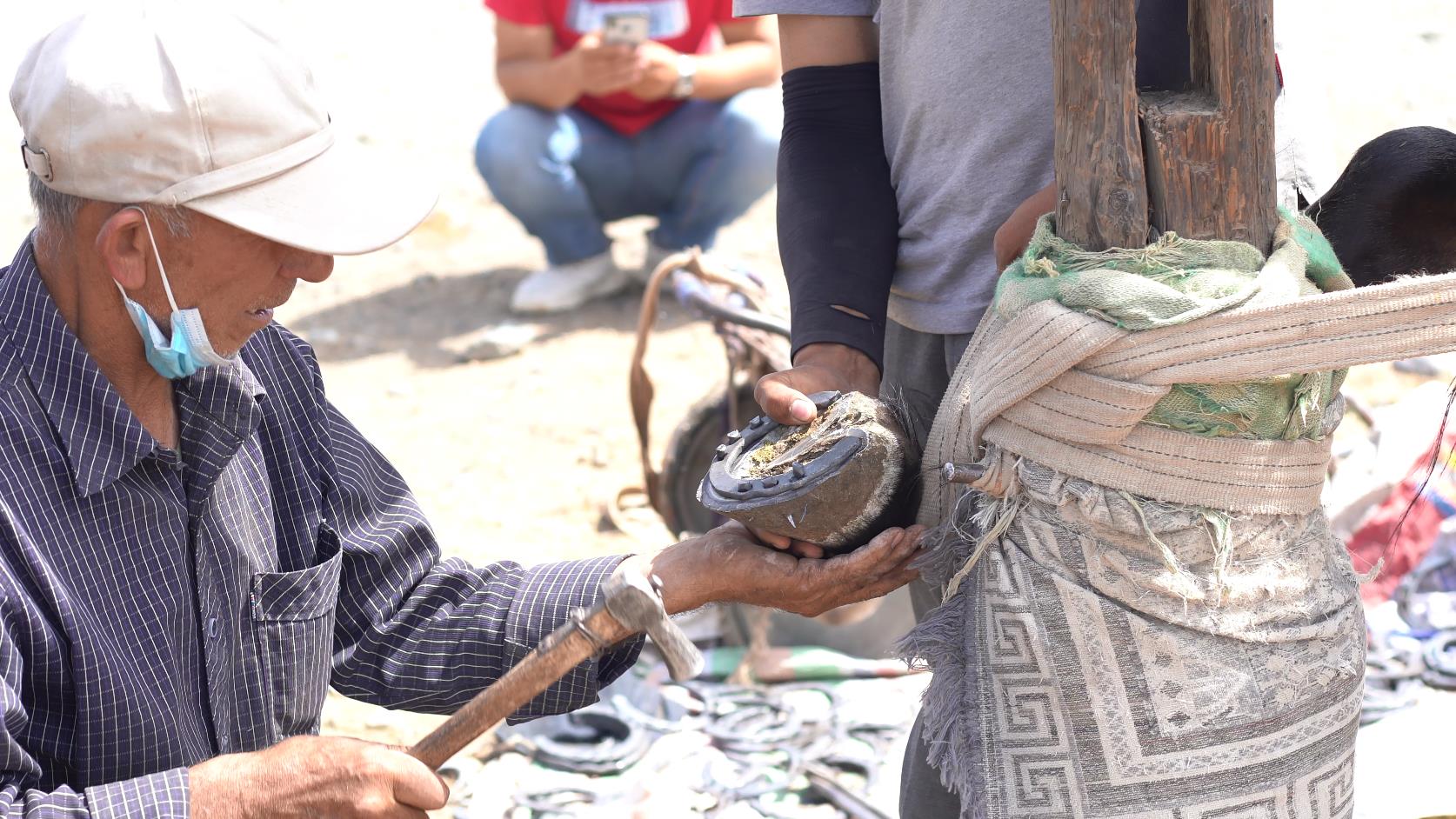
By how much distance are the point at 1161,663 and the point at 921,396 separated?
62 centimetres

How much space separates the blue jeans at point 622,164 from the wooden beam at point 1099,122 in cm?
461

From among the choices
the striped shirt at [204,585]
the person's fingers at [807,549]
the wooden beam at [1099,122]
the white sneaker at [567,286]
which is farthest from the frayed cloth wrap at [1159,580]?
the white sneaker at [567,286]

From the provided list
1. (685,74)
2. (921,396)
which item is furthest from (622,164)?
(921,396)

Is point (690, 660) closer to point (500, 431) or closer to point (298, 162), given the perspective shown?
point (298, 162)

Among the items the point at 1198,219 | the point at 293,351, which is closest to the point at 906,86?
the point at 1198,219

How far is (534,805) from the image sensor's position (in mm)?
3021

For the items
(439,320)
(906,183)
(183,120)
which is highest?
(183,120)

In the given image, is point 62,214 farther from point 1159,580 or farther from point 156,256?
point 1159,580

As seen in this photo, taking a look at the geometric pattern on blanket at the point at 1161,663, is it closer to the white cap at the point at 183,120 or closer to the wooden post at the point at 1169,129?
the wooden post at the point at 1169,129

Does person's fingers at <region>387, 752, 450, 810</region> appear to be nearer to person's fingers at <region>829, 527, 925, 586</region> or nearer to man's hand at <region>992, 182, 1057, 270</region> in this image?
person's fingers at <region>829, 527, 925, 586</region>

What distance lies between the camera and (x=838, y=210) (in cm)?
194

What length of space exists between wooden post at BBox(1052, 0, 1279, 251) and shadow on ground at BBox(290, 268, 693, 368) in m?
4.46

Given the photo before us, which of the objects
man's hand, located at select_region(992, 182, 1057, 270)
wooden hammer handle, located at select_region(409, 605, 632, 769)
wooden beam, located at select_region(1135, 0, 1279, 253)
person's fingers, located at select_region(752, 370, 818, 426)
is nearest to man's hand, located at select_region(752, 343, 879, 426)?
person's fingers, located at select_region(752, 370, 818, 426)

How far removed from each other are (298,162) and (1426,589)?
10.1ft
